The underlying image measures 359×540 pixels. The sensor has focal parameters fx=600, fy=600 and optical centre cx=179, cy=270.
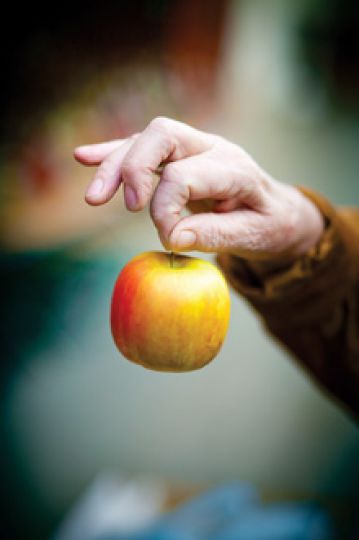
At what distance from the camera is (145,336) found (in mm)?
564

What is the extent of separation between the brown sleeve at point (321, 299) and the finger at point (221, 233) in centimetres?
13

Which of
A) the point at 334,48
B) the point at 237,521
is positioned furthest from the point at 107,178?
the point at 334,48

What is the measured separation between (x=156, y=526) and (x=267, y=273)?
101 cm

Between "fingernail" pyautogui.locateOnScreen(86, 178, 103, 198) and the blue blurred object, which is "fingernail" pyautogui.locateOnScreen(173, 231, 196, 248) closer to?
"fingernail" pyautogui.locateOnScreen(86, 178, 103, 198)

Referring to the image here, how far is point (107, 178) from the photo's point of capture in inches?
22.5

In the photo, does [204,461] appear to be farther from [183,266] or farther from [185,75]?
[183,266]

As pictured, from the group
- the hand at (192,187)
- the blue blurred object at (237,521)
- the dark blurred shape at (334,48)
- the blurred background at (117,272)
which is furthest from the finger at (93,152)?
the dark blurred shape at (334,48)

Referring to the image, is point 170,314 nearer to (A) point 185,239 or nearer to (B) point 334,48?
(A) point 185,239

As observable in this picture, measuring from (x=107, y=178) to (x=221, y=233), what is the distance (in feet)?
0.44

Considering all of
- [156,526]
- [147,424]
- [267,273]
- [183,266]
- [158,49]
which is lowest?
[147,424]

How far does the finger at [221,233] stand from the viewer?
561 millimetres

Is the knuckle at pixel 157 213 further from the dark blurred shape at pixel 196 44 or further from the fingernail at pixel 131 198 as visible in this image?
the dark blurred shape at pixel 196 44

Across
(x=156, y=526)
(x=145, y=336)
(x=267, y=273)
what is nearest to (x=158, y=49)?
(x=267, y=273)

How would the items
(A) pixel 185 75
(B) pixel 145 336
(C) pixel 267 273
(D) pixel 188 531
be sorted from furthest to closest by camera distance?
1. (A) pixel 185 75
2. (D) pixel 188 531
3. (C) pixel 267 273
4. (B) pixel 145 336
